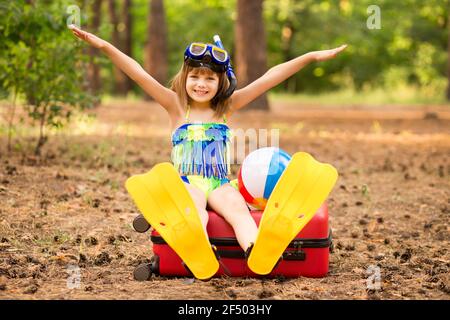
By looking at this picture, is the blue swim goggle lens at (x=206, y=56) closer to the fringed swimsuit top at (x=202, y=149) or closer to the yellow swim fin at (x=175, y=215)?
the fringed swimsuit top at (x=202, y=149)

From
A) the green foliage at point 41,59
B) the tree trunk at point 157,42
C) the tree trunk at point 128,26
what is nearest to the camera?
the green foliage at point 41,59

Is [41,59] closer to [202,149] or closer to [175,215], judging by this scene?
[202,149]

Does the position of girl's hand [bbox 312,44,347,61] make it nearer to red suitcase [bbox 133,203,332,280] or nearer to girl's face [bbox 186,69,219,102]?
girl's face [bbox 186,69,219,102]

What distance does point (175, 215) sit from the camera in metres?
3.36

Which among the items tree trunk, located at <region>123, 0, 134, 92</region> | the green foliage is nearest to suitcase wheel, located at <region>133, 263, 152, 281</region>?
the green foliage

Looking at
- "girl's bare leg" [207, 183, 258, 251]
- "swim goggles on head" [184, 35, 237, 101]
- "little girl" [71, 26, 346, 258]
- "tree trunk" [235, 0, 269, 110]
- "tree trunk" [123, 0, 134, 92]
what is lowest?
"girl's bare leg" [207, 183, 258, 251]

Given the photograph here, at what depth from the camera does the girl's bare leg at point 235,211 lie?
11.2 feet

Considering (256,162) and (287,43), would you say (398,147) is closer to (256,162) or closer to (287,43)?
(256,162)

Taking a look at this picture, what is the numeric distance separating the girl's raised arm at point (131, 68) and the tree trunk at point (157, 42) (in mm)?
14014

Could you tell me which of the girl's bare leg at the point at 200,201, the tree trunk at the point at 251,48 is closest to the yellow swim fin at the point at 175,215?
the girl's bare leg at the point at 200,201

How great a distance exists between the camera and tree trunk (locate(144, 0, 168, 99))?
17.7 m

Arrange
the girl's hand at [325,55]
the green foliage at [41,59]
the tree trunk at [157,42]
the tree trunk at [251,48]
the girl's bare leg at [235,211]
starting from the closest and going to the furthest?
the girl's bare leg at [235,211] < the girl's hand at [325,55] < the green foliage at [41,59] < the tree trunk at [251,48] < the tree trunk at [157,42]

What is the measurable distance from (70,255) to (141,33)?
31226 millimetres

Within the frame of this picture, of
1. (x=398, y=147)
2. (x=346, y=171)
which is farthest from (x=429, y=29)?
(x=346, y=171)
